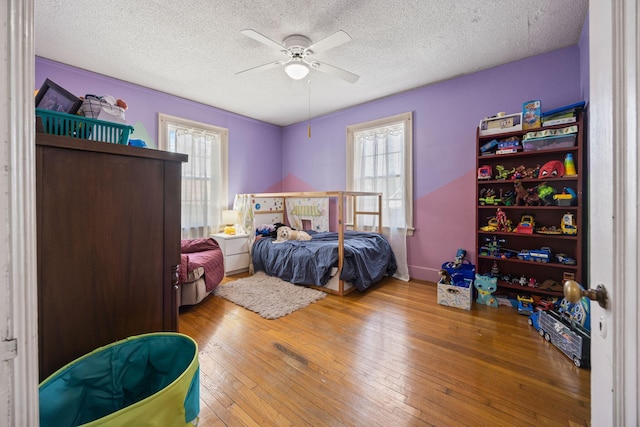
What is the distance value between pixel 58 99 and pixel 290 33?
1.88 meters

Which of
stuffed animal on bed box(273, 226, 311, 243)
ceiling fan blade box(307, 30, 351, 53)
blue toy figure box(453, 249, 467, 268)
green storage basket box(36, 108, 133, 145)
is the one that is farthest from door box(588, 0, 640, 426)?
stuffed animal on bed box(273, 226, 311, 243)

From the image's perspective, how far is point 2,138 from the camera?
0.38 m

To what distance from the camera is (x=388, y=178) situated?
3.68m

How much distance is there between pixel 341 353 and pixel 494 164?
2535 mm

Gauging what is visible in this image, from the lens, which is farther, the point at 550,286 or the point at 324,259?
the point at 324,259

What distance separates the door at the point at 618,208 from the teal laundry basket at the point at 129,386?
966 mm

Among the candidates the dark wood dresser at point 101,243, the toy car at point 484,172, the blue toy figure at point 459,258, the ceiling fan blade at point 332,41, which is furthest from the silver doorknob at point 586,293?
the blue toy figure at point 459,258

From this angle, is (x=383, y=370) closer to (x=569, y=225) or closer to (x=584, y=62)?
(x=569, y=225)

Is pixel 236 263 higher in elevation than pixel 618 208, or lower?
lower

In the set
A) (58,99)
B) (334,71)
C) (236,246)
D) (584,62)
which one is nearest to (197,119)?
(236,246)

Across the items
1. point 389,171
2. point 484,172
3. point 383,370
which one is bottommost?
point 383,370

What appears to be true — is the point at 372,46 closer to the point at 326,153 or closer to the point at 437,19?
the point at 437,19

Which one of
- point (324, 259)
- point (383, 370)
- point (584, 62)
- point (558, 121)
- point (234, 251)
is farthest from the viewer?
point (234, 251)

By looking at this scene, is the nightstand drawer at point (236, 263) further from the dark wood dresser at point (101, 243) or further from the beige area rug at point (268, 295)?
the dark wood dresser at point (101, 243)
